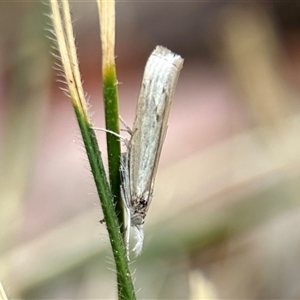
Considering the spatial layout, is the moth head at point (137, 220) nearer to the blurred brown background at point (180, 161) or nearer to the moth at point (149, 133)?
the moth at point (149, 133)

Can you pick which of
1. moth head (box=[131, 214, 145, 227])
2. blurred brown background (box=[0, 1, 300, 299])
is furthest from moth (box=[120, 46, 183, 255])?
blurred brown background (box=[0, 1, 300, 299])

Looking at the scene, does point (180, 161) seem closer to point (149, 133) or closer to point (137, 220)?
point (137, 220)

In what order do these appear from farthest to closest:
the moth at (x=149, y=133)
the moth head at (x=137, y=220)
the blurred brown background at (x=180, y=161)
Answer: the blurred brown background at (x=180, y=161), the moth head at (x=137, y=220), the moth at (x=149, y=133)

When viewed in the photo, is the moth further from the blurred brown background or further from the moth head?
the blurred brown background

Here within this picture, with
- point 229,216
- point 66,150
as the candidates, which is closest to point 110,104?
point 229,216

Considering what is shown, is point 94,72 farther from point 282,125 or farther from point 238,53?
point 282,125

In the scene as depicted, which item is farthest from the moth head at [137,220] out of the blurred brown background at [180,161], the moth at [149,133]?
the blurred brown background at [180,161]
